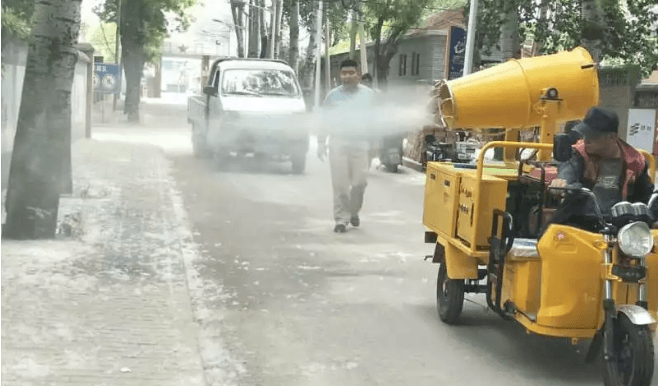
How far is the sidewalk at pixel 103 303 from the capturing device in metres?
5.82

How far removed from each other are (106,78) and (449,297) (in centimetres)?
3045

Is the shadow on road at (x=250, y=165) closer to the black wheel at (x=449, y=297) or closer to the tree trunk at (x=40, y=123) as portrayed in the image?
the tree trunk at (x=40, y=123)

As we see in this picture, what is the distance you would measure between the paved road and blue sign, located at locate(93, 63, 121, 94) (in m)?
23.2

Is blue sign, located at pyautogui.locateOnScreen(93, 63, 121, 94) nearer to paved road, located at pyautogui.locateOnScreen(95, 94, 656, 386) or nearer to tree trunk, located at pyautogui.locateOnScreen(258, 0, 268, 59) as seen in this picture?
tree trunk, located at pyautogui.locateOnScreen(258, 0, 268, 59)

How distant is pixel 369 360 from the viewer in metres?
6.26

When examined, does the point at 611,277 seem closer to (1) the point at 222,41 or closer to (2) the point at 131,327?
(2) the point at 131,327

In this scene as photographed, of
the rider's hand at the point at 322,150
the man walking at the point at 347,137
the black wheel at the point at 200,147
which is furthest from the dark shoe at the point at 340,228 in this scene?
the black wheel at the point at 200,147

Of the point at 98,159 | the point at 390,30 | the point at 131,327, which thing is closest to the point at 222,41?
the point at 390,30

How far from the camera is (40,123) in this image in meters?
9.94

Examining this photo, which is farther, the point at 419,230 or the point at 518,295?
the point at 419,230

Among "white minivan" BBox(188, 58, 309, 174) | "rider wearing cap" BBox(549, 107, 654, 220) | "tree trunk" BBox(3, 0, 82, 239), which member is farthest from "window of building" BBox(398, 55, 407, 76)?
"rider wearing cap" BBox(549, 107, 654, 220)

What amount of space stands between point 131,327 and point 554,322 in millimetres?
2631

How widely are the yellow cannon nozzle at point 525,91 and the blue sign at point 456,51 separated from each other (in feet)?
43.9

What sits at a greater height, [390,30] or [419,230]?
[390,30]
